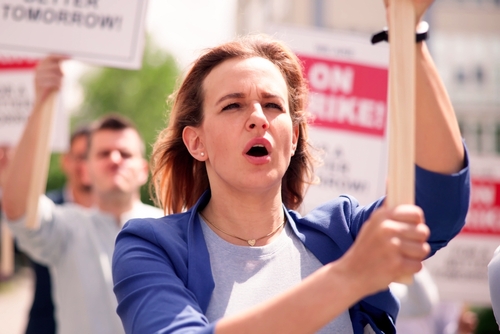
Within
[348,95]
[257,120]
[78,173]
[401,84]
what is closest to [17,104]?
[78,173]

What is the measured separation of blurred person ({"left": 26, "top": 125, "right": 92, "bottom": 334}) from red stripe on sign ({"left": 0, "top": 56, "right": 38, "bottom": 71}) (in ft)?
2.29

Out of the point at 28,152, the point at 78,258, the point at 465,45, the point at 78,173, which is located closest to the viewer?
the point at 28,152

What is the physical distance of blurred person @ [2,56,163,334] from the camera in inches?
144

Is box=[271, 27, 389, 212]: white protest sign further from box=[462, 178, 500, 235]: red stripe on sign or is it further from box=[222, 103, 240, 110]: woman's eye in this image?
box=[222, 103, 240, 110]: woman's eye

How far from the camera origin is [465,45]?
34.2 m

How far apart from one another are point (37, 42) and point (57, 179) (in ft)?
122

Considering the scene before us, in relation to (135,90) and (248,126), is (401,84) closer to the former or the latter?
(248,126)

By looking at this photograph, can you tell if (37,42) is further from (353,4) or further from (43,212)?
(353,4)

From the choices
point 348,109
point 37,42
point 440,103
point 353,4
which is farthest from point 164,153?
point 353,4

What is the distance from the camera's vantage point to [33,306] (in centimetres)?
499

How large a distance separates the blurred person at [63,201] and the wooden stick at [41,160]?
4.91ft

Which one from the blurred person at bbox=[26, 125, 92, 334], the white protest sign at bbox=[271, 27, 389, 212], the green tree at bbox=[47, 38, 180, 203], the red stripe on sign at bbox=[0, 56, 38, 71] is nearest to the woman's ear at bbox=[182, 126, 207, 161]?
the white protest sign at bbox=[271, 27, 389, 212]

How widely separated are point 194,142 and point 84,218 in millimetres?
2142

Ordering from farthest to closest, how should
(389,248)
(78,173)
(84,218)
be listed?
(78,173) → (84,218) → (389,248)
